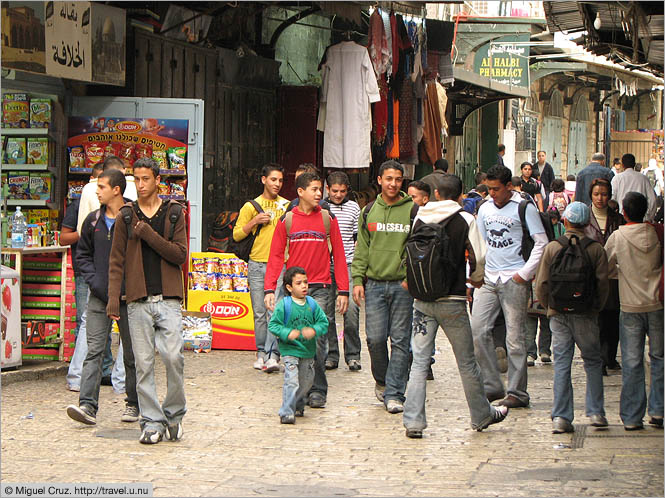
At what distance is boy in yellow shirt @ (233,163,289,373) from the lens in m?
11.1

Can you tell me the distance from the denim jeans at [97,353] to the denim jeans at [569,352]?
320 cm

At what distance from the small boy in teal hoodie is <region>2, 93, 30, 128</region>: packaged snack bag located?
15.3 ft

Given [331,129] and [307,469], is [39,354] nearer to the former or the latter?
[307,469]

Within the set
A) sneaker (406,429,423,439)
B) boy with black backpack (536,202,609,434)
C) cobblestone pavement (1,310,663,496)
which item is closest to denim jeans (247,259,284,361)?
cobblestone pavement (1,310,663,496)

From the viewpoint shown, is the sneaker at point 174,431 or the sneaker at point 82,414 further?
the sneaker at point 82,414

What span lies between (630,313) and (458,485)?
2443 millimetres

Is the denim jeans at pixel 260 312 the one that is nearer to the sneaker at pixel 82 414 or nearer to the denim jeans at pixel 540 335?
the denim jeans at pixel 540 335

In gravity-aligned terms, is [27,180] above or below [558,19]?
below

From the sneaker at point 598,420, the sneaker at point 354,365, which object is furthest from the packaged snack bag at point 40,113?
the sneaker at point 598,420

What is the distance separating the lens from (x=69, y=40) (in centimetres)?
1172

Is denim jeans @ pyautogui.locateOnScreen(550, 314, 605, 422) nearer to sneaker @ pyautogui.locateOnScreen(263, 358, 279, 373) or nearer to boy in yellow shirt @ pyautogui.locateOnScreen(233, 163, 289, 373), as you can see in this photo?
sneaker @ pyautogui.locateOnScreen(263, 358, 279, 373)

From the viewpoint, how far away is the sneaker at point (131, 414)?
863 cm

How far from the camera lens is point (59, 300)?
35.8 feet

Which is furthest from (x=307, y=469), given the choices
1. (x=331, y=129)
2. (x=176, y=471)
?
(x=331, y=129)
